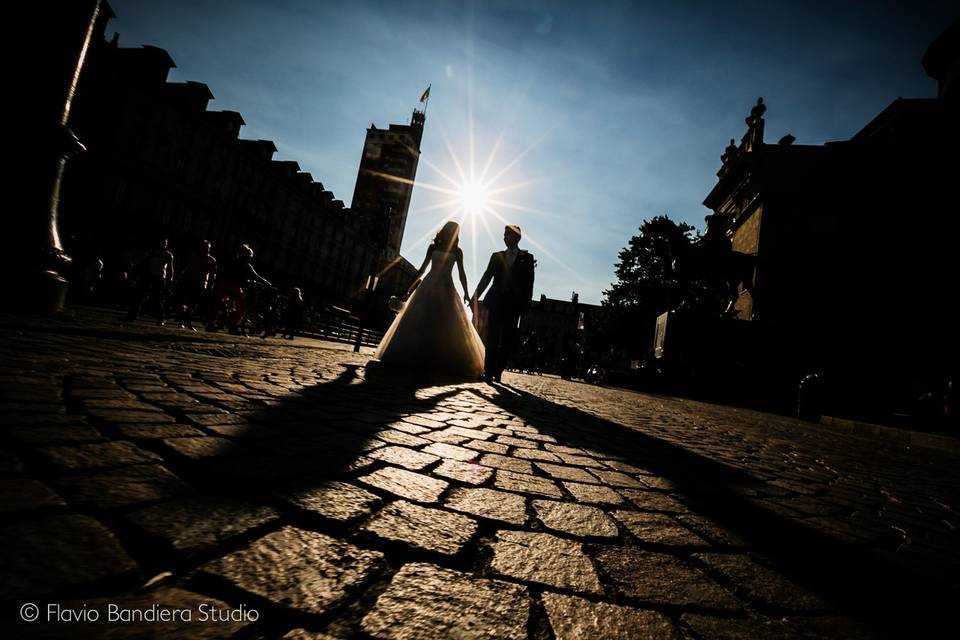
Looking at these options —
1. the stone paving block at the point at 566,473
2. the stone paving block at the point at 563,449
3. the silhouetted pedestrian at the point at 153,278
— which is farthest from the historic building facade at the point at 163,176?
the stone paving block at the point at 566,473

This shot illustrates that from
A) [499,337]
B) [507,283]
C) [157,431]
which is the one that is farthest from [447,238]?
[157,431]

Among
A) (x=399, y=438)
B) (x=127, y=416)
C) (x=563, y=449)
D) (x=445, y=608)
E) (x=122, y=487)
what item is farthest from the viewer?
(x=563, y=449)

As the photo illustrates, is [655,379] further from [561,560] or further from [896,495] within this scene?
[561,560]

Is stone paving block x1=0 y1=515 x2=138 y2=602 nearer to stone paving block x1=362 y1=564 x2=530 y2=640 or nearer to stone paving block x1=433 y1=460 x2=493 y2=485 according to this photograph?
stone paving block x1=362 y1=564 x2=530 y2=640

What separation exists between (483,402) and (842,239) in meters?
19.5

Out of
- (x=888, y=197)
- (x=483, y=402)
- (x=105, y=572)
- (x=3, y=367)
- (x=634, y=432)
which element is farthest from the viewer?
(x=888, y=197)

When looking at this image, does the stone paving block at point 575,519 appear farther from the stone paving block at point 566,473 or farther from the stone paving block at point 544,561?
the stone paving block at point 566,473

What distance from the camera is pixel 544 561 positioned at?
3.63ft

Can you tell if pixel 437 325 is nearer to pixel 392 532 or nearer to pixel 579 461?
pixel 579 461

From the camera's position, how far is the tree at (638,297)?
2920 cm

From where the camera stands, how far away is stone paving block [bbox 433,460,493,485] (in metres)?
1.70

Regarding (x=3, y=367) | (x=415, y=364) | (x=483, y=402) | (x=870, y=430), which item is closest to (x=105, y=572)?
(x=3, y=367)

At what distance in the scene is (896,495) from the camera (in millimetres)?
2576

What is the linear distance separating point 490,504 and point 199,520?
86 centimetres
